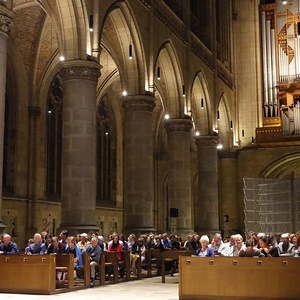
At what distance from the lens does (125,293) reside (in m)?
12.7

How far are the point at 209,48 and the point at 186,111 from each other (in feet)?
19.9

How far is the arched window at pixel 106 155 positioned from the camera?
32969 mm

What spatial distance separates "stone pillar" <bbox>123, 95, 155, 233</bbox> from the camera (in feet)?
68.4

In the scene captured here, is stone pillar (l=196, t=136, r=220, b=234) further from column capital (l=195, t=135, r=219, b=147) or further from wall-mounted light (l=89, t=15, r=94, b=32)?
wall-mounted light (l=89, t=15, r=94, b=32)

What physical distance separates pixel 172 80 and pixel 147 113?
483cm

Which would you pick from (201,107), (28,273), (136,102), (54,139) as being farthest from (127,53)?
(28,273)

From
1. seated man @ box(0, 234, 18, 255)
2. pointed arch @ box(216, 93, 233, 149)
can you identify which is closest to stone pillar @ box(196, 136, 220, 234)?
pointed arch @ box(216, 93, 233, 149)

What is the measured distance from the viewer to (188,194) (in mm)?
25484

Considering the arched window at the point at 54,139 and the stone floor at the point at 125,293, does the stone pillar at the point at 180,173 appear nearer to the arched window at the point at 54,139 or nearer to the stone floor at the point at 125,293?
the arched window at the point at 54,139

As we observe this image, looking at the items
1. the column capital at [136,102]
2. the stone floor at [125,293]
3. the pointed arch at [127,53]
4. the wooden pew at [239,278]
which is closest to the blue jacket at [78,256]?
the stone floor at [125,293]

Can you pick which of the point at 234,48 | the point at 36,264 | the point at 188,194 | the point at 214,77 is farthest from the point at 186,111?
the point at 36,264

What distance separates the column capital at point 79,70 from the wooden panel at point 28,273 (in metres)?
6.29

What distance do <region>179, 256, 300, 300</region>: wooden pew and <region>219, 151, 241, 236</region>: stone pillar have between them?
23.0m

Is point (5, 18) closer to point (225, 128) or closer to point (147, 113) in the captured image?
point (147, 113)
